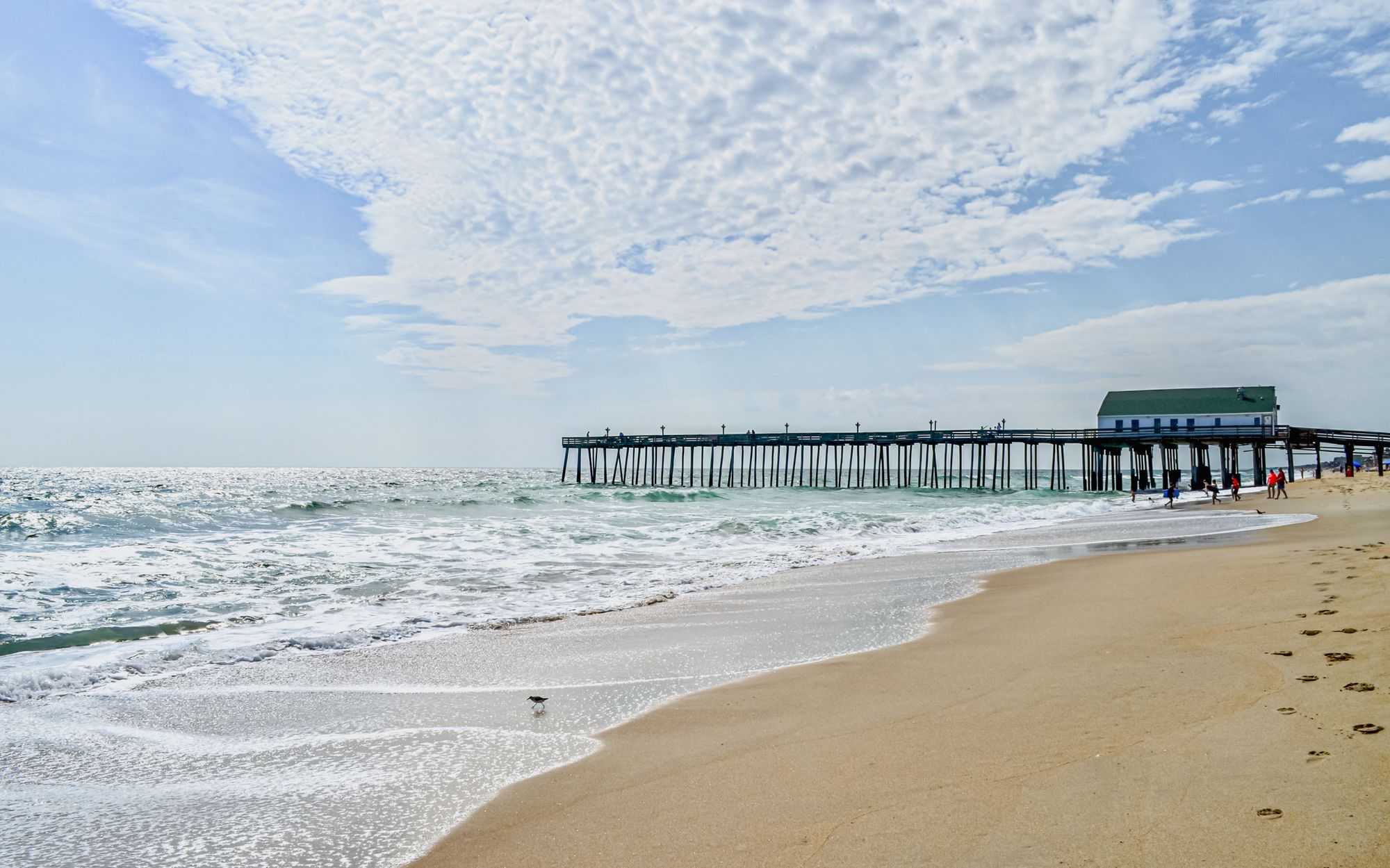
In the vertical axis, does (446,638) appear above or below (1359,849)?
below

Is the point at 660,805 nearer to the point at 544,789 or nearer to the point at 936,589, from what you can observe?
the point at 544,789

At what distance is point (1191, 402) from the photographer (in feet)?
175

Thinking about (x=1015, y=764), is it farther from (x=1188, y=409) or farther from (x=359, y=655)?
(x=1188, y=409)

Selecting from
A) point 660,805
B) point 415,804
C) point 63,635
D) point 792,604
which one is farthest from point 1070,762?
point 63,635

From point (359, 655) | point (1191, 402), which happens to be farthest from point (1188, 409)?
point (359, 655)

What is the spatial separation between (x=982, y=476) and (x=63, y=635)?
52.1m

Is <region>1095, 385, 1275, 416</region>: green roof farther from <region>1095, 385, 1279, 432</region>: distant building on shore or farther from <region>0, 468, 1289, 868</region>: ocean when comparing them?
<region>0, 468, 1289, 868</region>: ocean

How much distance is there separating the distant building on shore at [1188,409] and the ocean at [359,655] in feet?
127

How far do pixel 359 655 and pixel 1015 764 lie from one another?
581 centimetres

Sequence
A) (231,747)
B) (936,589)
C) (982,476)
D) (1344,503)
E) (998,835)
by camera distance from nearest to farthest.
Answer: (998,835)
(231,747)
(936,589)
(1344,503)
(982,476)

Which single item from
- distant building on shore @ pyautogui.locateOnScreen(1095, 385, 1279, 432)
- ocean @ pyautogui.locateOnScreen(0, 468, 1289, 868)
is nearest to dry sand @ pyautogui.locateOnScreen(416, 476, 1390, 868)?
ocean @ pyautogui.locateOnScreen(0, 468, 1289, 868)

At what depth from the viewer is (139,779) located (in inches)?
170

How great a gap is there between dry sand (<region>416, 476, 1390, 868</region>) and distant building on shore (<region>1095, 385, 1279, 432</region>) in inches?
2031

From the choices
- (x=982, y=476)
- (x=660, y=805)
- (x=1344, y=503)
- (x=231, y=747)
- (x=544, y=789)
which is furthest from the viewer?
(x=982, y=476)
